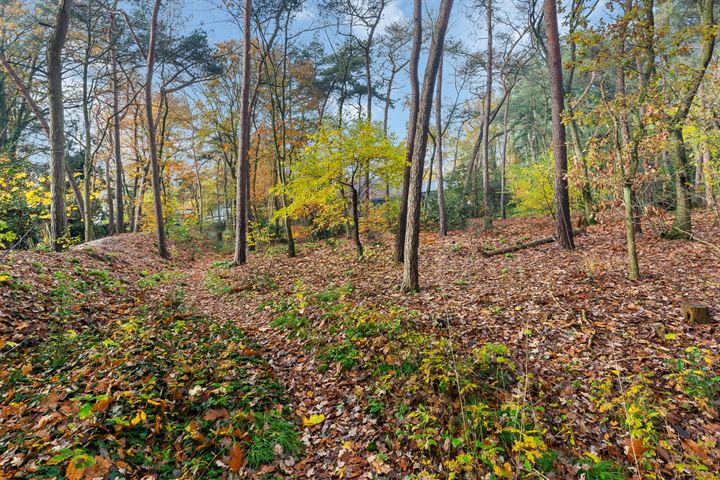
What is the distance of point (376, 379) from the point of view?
4.14 m

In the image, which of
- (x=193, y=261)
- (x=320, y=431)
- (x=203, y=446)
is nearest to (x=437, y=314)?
(x=320, y=431)

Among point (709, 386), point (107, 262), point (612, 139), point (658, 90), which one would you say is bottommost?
point (709, 386)

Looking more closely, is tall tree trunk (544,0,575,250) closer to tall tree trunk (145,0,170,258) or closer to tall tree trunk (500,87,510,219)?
tall tree trunk (500,87,510,219)

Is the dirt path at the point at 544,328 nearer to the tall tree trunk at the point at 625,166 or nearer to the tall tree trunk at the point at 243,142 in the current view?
the tall tree trunk at the point at 625,166

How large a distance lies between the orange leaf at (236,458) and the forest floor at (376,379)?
18mm

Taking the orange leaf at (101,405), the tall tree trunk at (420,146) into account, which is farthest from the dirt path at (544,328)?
the orange leaf at (101,405)

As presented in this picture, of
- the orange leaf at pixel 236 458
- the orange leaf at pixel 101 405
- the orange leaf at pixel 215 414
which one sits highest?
the orange leaf at pixel 101 405

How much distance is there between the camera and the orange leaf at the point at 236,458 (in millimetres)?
2966

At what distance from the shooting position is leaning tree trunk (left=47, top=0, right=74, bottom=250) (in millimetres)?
7777

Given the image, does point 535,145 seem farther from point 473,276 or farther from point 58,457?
point 58,457

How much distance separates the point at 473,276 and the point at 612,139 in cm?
385

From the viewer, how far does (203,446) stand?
3.12 meters

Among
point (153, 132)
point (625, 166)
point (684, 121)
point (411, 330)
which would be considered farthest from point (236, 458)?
point (153, 132)

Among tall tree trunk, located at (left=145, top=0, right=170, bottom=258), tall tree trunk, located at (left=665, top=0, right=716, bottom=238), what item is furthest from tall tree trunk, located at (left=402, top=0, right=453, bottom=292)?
tall tree trunk, located at (left=145, top=0, right=170, bottom=258)
